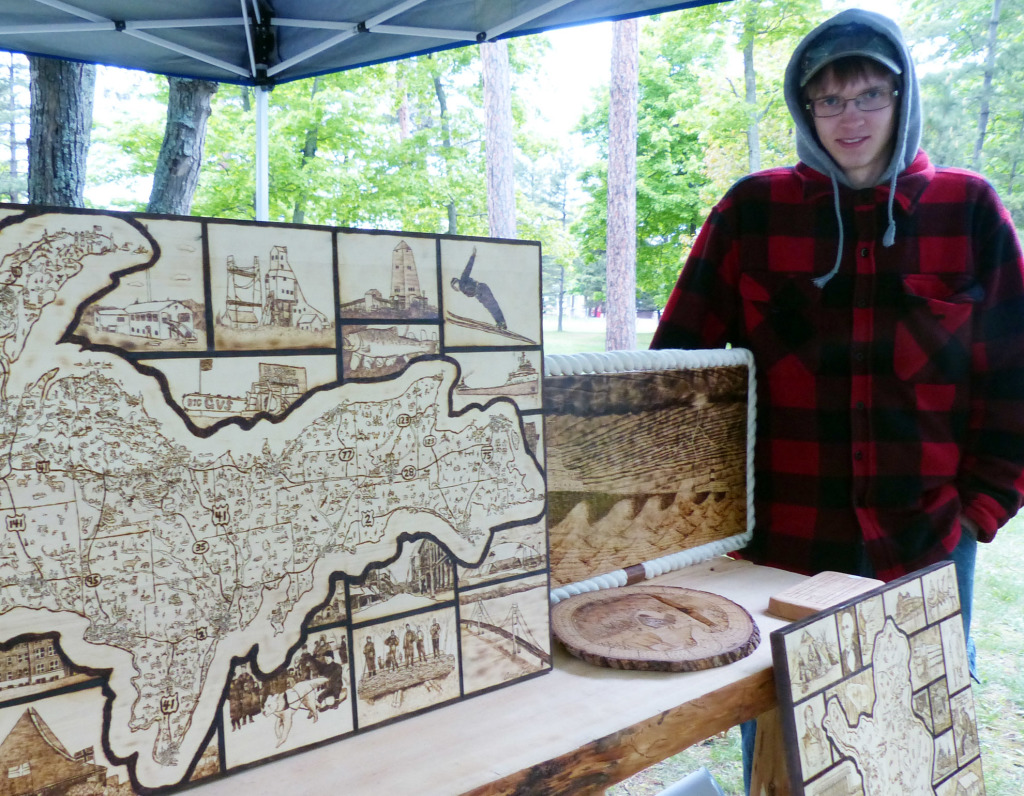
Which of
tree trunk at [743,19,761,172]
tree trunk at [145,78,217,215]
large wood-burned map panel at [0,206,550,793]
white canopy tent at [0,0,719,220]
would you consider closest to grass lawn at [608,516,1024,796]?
large wood-burned map panel at [0,206,550,793]

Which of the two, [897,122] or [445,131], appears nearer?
[897,122]

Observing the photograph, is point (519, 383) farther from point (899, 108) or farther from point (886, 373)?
point (899, 108)

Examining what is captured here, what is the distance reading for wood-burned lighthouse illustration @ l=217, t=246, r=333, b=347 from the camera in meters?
0.57

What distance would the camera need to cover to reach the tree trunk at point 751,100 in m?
6.53

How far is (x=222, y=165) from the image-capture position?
8242 mm

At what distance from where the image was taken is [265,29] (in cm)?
298

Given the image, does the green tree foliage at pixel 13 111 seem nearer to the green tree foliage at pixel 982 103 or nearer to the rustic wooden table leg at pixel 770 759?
the green tree foliage at pixel 982 103

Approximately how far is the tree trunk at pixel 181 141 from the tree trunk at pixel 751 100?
4.78m

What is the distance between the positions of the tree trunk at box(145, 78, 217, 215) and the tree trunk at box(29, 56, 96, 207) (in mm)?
492

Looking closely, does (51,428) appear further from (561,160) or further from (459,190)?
(561,160)

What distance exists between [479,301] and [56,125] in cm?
339

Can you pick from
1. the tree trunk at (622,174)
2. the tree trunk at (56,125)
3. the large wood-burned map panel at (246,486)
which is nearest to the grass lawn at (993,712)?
the large wood-burned map panel at (246,486)

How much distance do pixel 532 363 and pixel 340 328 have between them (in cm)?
21

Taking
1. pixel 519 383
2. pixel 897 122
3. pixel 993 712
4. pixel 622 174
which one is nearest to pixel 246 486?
pixel 519 383
